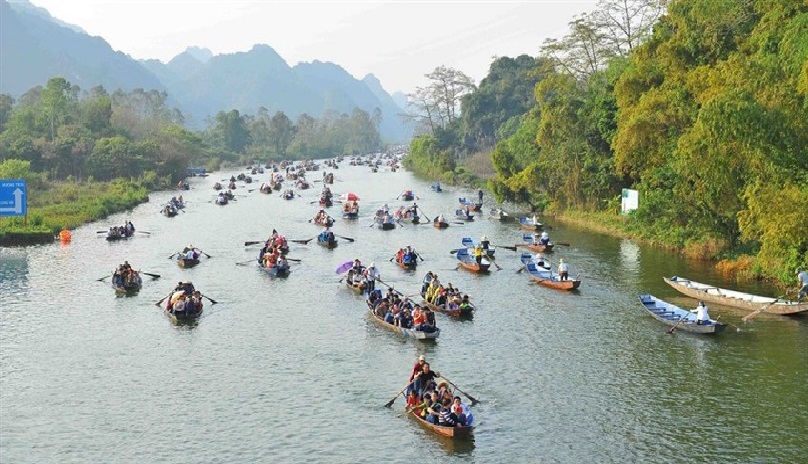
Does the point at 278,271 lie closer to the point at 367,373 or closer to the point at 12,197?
the point at 367,373

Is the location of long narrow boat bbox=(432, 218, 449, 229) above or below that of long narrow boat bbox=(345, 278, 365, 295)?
above

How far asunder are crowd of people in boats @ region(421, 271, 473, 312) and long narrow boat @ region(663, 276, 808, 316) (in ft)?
34.6

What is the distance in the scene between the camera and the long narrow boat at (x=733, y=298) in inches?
1399

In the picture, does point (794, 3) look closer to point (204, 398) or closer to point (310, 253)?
point (310, 253)

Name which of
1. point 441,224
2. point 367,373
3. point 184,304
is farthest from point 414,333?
point 441,224

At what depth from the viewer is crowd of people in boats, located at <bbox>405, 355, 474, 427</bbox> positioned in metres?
23.8

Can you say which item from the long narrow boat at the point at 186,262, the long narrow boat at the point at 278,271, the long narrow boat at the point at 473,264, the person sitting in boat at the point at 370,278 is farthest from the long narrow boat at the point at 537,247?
the long narrow boat at the point at 186,262

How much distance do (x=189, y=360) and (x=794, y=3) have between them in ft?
121

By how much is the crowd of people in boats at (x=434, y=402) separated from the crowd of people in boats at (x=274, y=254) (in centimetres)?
2202

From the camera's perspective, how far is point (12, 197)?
58.9 metres

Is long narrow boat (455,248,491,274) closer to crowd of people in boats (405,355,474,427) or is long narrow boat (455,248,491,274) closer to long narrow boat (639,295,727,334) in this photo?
long narrow boat (639,295,727,334)

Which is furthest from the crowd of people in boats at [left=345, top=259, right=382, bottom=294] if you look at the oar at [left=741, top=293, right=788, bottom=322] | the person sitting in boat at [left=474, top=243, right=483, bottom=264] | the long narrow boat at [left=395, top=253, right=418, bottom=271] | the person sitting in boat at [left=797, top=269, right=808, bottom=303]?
the person sitting in boat at [left=797, top=269, right=808, bottom=303]

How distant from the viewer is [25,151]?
9919cm

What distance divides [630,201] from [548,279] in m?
19.8
